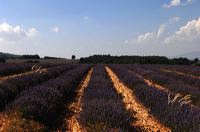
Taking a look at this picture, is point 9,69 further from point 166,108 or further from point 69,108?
point 166,108

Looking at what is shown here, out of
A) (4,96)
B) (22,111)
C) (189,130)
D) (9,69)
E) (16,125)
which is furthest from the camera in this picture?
(9,69)

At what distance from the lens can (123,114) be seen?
603 cm

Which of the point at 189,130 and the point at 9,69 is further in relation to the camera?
the point at 9,69

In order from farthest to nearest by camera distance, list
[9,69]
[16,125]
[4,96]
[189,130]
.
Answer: [9,69] < [4,96] < [16,125] < [189,130]

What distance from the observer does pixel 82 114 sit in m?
6.02

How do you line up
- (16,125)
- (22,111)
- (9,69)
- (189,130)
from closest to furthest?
(189,130)
(16,125)
(22,111)
(9,69)

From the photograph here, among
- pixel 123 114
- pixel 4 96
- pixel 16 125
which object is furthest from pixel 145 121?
pixel 4 96

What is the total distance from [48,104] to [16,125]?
179cm

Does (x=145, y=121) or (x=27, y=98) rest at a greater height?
(x=27, y=98)

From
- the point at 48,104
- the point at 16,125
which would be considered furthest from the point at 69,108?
the point at 16,125

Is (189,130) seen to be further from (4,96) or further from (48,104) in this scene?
(4,96)

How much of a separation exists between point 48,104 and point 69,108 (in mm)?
1294

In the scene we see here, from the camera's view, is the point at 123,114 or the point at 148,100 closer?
the point at 123,114

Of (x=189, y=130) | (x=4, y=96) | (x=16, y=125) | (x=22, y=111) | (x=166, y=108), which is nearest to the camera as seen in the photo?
(x=189, y=130)
